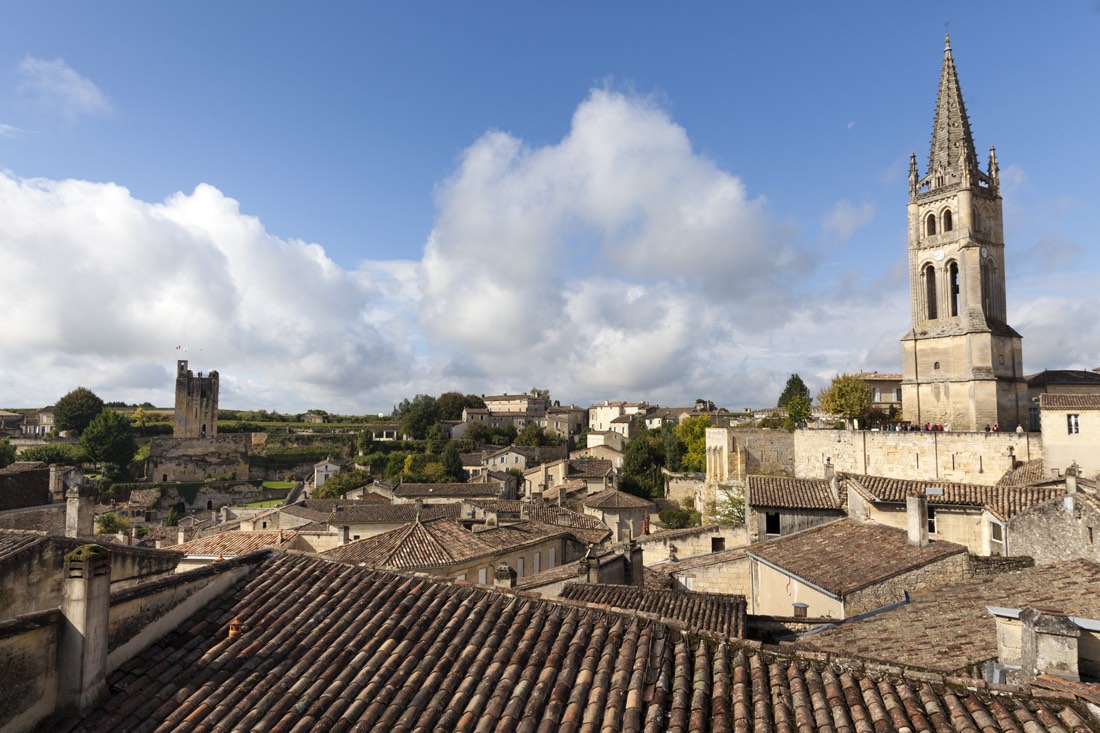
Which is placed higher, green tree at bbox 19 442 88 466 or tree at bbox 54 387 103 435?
tree at bbox 54 387 103 435

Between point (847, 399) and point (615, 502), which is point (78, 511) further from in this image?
point (847, 399)

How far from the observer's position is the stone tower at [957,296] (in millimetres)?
40344

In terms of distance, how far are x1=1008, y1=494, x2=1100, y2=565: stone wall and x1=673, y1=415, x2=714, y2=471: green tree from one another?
151 feet

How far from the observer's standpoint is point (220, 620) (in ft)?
21.7

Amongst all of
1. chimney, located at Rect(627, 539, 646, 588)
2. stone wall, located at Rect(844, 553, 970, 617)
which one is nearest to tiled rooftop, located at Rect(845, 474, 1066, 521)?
stone wall, located at Rect(844, 553, 970, 617)

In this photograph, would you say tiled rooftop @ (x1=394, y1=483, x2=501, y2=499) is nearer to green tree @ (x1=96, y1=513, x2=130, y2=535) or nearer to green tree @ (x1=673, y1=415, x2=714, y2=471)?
green tree @ (x1=673, y1=415, x2=714, y2=471)

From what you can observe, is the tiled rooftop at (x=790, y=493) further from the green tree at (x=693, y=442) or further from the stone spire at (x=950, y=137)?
the green tree at (x=693, y=442)

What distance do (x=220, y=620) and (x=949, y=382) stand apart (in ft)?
149

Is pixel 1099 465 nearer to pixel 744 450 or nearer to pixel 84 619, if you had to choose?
pixel 744 450

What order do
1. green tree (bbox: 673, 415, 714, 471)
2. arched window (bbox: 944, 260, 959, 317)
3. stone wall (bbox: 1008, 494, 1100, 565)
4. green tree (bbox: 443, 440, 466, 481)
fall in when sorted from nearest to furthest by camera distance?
stone wall (bbox: 1008, 494, 1100, 565) → arched window (bbox: 944, 260, 959, 317) → green tree (bbox: 673, 415, 714, 471) → green tree (bbox: 443, 440, 466, 481)

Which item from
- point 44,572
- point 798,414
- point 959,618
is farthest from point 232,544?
point 798,414

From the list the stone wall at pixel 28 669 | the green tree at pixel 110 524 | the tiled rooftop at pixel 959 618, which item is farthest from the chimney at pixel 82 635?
the green tree at pixel 110 524

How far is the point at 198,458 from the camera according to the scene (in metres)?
87.8

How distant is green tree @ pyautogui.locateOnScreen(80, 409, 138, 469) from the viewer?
77750 mm
